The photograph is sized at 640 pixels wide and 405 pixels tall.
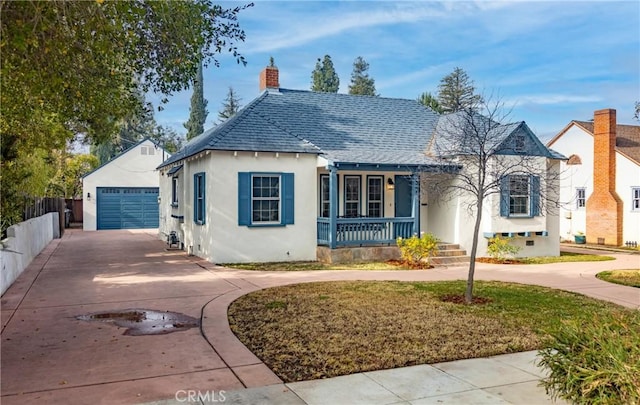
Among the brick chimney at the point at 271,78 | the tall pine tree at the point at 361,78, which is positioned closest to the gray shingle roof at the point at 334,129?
the brick chimney at the point at 271,78

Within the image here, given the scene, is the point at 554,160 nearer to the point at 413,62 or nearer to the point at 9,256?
the point at 413,62

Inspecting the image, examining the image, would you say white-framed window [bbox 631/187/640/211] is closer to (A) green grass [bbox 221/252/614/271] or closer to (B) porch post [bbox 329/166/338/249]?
(A) green grass [bbox 221/252/614/271]

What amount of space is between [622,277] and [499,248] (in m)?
3.85

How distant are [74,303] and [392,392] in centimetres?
647

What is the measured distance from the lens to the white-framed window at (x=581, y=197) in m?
23.6

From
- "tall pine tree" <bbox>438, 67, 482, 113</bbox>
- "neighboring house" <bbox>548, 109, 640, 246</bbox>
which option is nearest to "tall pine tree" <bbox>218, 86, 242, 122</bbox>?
"tall pine tree" <bbox>438, 67, 482, 113</bbox>

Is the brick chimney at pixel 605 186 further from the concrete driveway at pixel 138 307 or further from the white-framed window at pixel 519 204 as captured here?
the white-framed window at pixel 519 204

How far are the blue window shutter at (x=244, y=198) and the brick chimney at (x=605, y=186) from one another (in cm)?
1666

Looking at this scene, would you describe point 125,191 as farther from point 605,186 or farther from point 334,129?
point 605,186

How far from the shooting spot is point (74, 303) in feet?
28.6

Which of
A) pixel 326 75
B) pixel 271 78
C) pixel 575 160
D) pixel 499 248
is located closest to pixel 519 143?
pixel 499 248

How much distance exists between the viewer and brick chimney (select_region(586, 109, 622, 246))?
855 inches

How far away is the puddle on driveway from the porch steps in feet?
29.2

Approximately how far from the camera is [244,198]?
1427cm
